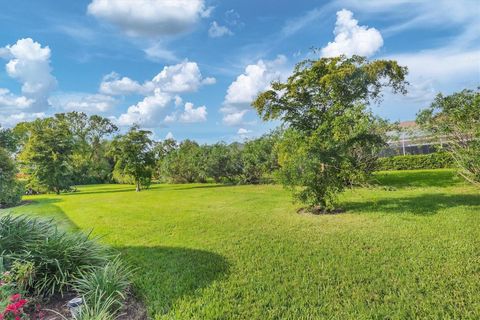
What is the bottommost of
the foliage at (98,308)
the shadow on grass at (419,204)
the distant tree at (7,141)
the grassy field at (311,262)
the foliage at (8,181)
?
the grassy field at (311,262)

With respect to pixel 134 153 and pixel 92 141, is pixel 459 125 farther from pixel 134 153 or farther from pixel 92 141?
pixel 92 141

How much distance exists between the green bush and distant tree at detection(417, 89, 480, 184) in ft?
28.4

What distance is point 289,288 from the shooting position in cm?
354

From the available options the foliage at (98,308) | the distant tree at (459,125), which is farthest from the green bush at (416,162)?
the foliage at (98,308)

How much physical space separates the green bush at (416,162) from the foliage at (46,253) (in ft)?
57.3

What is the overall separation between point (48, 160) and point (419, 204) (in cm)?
2209

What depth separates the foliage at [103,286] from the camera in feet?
10.5

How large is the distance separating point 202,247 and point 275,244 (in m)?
1.36

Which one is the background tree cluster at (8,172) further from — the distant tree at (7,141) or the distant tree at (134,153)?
the distant tree at (134,153)

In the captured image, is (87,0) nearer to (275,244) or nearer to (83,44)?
(83,44)

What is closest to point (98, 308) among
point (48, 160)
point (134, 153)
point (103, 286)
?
point (103, 286)

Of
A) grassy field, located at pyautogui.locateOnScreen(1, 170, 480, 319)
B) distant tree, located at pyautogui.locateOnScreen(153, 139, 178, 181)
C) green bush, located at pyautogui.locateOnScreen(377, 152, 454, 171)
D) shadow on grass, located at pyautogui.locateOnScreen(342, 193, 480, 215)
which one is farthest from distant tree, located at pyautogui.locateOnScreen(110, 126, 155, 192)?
green bush, located at pyautogui.locateOnScreen(377, 152, 454, 171)

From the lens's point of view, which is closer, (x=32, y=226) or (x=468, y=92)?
(x=32, y=226)

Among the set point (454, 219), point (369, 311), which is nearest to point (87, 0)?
point (369, 311)
